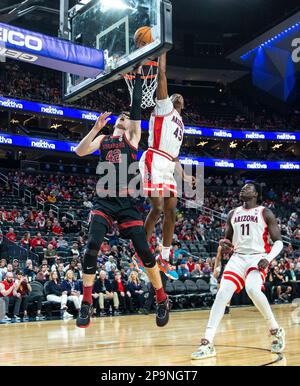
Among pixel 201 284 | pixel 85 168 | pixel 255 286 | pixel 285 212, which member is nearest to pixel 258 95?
pixel 285 212

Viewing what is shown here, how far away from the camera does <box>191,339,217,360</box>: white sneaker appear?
5669mm

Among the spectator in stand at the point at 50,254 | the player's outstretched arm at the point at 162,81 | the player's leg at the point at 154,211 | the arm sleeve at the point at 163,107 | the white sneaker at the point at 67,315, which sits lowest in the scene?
the white sneaker at the point at 67,315

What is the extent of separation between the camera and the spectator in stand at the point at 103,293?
46.6 feet

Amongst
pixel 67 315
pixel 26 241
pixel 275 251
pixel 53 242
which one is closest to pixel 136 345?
pixel 275 251

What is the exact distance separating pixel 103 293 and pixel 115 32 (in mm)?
8336

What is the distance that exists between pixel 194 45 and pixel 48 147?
16.7 meters

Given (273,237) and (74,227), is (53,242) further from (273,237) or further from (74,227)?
(273,237)

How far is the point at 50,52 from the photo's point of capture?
27.5ft

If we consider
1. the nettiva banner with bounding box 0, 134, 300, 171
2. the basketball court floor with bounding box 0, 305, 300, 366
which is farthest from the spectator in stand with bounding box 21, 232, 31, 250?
the nettiva banner with bounding box 0, 134, 300, 171

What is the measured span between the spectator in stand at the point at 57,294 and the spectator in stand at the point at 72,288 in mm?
130

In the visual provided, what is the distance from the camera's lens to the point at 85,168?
105 ft

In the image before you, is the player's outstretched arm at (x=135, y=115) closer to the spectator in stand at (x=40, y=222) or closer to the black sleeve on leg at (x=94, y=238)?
the black sleeve on leg at (x=94, y=238)

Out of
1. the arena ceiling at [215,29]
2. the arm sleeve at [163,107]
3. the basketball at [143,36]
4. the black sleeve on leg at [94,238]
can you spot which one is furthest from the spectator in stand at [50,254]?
the arena ceiling at [215,29]

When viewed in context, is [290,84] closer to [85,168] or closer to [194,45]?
[194,45]
